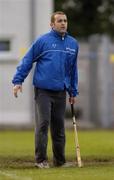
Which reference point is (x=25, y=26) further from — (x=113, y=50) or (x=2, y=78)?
(x=113, y=50)

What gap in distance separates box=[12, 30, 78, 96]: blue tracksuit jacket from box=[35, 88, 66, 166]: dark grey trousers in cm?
14

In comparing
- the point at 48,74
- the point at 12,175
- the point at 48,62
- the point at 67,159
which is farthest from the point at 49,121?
the point at 67,159

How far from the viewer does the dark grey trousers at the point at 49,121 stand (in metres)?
12.8

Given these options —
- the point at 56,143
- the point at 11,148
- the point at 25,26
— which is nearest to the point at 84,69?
the point at 25,26

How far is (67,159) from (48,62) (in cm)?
220

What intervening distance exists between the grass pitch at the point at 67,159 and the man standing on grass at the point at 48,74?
1.95 feet

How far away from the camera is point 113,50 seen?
2920 centimetres

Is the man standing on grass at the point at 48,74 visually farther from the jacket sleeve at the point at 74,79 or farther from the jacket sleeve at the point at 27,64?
the jacket sleeve at the point at 74,79

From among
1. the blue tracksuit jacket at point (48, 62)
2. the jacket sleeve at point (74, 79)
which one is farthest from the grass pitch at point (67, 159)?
the blue tracksuit jacket at point (48, 62)

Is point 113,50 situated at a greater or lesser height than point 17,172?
lesser

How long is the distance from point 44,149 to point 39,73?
108cm

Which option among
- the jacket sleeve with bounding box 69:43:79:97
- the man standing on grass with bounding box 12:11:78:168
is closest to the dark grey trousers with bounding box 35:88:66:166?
the man standing on grass with bounding box 12:11:78:168

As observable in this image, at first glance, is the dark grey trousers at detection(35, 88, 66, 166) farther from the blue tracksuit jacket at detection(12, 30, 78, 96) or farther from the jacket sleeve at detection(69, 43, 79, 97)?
the jacket sleeve at detection(69, 43, 79, 97)

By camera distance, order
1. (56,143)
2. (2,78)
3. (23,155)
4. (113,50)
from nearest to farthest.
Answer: (56,143) → (23,155) → (2,78) → (113,50)
